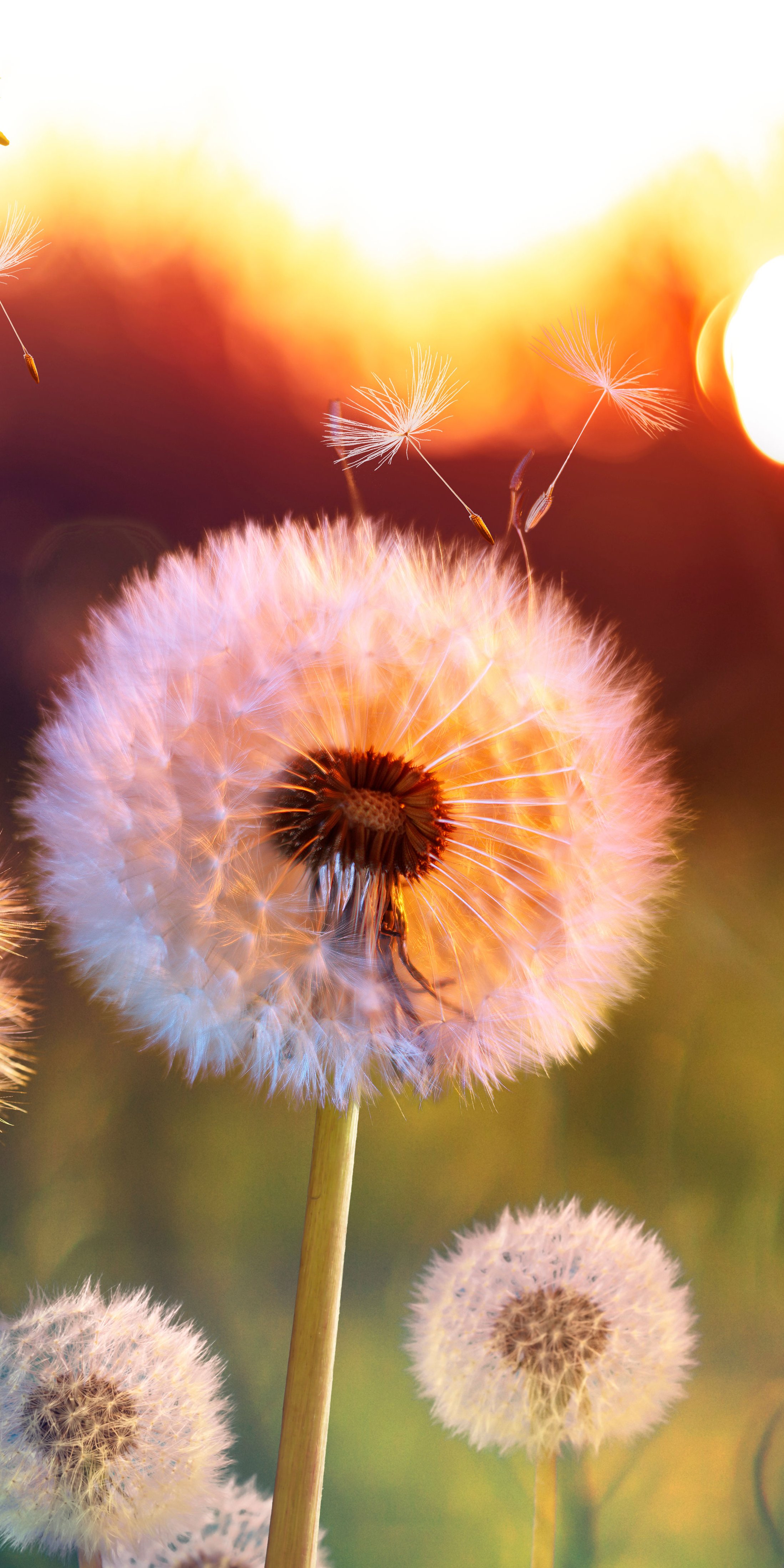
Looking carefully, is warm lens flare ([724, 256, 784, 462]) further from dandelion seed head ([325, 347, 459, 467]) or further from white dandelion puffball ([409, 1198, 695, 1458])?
white dandelion puffball ([409, 1198, 695, 1458])

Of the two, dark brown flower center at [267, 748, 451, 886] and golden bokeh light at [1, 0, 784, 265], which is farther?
golden bokeh light at [1, 0, 784, 265]

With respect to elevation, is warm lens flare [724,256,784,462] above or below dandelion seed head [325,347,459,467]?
above

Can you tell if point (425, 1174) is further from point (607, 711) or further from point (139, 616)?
point (139, 616)

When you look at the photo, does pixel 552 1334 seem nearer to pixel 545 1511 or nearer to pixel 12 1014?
pixel 545 1511

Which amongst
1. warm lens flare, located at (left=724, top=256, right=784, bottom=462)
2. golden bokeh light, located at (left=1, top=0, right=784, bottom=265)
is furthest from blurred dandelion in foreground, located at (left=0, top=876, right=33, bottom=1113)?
warm lens flare, located at (left=724, top=256, right=784, bottom=462)

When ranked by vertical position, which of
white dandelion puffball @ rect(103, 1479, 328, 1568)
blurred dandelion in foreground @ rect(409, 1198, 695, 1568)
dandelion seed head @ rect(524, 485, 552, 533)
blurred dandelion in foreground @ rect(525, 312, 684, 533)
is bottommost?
white dandelion puffball @ rect(103, 1479, 328, 1568)

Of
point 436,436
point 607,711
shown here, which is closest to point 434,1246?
point 607,711
